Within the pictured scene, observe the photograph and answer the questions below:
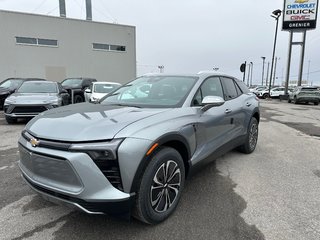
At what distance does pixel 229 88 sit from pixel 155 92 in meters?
1.68

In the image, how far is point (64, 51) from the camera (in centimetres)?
2289

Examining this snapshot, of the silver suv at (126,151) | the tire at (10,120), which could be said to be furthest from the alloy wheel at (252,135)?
the tire at (10,120)

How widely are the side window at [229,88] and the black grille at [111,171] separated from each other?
2696 mm

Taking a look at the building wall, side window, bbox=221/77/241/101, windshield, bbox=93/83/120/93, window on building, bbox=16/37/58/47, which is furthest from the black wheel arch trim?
window on building, bbox=16/37/58/47

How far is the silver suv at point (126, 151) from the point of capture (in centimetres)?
229

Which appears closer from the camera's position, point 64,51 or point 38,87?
point 38,87

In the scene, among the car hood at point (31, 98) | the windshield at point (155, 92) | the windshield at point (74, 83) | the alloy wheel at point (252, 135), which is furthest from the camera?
the windshield at point (74, 83)

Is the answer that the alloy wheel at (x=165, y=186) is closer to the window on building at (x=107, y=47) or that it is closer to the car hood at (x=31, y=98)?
the car hood at (x=31, y=98)

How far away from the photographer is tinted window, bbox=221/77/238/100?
4570 millimetres

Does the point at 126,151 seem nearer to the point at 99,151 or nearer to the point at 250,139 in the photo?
the point at 99,151

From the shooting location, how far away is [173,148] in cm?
294

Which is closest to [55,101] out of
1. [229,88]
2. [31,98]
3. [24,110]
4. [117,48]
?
[31,98]

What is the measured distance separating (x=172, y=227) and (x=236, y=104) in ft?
8.75

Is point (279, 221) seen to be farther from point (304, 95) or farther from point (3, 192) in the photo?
point (304, 95)
